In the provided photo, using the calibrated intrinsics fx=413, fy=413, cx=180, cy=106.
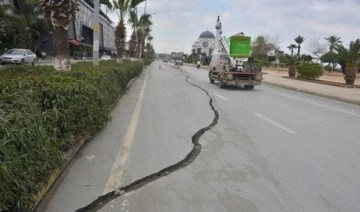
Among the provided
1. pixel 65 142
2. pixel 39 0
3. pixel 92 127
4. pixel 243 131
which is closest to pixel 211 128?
pixel 243 131

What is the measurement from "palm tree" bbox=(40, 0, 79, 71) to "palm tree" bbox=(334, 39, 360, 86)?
74.9 feet

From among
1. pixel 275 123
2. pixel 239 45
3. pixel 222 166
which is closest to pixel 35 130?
pixel 222 166

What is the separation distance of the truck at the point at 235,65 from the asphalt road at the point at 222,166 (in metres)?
11.9

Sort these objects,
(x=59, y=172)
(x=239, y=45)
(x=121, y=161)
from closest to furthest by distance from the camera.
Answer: (x=59, y=172) → (x=121, y=161) → (x=239, y=45)

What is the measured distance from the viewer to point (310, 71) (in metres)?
36.2

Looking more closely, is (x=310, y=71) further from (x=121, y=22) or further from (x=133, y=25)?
(x=133, y=25)

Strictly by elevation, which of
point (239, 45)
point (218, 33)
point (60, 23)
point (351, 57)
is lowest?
point (351, 57)

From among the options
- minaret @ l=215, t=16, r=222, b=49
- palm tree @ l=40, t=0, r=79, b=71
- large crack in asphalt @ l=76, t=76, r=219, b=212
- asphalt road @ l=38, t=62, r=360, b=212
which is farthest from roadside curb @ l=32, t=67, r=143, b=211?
minaret @ l=215, t=16, r=222, b=49

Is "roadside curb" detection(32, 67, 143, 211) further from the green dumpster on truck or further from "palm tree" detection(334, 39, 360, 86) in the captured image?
"palm tree" detection(334, 39, 360, 86)

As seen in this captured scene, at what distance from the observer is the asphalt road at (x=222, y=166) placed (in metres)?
4.84

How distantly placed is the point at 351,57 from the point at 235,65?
1066 cm

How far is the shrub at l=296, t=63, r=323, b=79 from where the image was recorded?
118 feet

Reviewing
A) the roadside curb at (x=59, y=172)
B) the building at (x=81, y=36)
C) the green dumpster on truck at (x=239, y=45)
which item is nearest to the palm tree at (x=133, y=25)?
the building at (x=81, y=36)

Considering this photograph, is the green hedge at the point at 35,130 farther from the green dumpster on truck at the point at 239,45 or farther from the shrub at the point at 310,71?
the shrub at the point at 310,71
